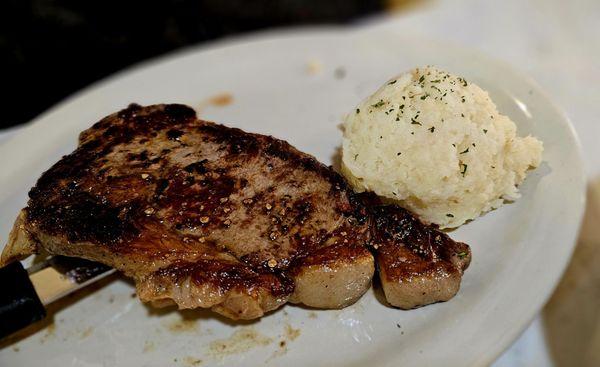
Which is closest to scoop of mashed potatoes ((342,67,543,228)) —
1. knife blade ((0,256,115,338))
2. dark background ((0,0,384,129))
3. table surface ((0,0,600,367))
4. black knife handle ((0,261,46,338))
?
table surface ((0,0,600,367))

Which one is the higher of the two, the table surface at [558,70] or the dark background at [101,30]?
the dark background at [101,30]

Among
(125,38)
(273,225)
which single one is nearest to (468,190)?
(273,225)

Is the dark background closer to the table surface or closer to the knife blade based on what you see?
the table surface

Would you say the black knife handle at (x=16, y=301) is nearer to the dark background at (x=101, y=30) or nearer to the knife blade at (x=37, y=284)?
the knife blade at (x=37, y=284)

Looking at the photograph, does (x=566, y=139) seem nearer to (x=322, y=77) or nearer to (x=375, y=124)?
(x=375, y=124)

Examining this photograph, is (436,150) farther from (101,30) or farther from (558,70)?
(101,30)

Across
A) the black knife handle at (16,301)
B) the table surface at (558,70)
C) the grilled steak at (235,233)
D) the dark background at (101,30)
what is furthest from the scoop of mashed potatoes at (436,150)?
the dark background at (101,30)

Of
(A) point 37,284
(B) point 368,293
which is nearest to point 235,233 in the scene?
(B) point 368,293
